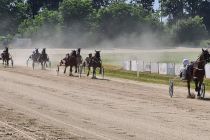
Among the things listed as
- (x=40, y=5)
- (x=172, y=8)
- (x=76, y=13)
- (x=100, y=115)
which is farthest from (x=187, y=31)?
(x=100, y=115)

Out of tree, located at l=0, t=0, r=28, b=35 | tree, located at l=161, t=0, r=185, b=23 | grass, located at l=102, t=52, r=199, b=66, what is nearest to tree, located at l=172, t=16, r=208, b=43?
grass, located at l=102, t=52, r=199, b=66

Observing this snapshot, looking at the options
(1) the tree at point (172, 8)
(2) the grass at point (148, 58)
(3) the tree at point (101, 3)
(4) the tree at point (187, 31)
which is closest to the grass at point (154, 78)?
(2) the grass at point (148, 58)

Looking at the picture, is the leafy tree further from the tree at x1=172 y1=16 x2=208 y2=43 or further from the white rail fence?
the white rail fence

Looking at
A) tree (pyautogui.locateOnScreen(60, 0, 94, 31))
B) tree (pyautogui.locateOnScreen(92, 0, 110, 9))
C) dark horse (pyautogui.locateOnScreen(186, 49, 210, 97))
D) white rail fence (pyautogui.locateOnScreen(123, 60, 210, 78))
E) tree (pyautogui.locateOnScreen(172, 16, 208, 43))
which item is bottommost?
white rail fence (pyautogui.locateOnScreen(123, 60, 210, 78))

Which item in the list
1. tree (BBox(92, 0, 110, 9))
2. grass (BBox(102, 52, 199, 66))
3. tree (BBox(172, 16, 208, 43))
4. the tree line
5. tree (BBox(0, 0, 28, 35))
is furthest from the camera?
tree (BBox(92, 0, 110, 9))

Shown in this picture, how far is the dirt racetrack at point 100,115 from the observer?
44.4 ft

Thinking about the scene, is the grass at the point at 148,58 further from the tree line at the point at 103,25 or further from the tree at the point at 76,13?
the tree at the point at 76,13

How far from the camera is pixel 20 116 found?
17047 millimetres

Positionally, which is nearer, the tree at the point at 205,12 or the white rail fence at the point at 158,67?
the white rail fence at the point at 158,67

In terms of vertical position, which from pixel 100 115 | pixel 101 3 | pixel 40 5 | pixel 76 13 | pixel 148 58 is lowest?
pixel 100 115

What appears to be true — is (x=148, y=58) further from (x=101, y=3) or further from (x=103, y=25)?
(x=101, y=3)

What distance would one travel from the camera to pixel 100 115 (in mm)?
17109

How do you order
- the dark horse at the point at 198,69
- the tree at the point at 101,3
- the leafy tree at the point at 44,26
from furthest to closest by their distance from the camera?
the tree at the point at 101,3
the leafy tree at the point at 44,26
the dark horse at the point at 198,69

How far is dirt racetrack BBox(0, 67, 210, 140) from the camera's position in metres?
13.5
